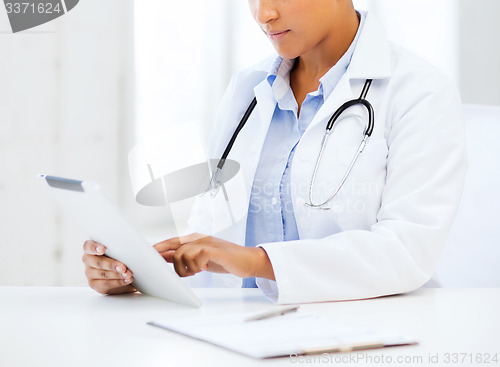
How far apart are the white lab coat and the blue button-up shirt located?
0.02 meters

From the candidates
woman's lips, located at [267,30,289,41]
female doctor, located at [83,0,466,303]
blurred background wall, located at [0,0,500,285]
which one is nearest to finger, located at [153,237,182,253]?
female doctor, located at [83,0,466,303]

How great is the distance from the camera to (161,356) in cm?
55

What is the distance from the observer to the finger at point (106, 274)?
35.9 inches

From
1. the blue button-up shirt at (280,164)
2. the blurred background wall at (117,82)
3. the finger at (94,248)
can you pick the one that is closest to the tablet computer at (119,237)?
the finger at (94,248)

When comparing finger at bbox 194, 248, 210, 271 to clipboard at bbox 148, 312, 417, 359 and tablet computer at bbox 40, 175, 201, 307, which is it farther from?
clipboard at bbox 148, 312, 417, 359

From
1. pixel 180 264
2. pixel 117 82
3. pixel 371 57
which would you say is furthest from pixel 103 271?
pixel 117 82

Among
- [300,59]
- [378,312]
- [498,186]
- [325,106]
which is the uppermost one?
[300,59]

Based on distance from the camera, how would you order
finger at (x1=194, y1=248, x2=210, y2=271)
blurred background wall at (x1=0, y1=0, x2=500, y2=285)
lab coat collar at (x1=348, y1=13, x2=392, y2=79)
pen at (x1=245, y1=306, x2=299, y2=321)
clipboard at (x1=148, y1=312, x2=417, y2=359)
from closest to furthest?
clipboard at (x1=148, y1=312, x2=417, y2=359) → pen at (x1=245, y1=306, x2=299, y2=321) → finger at (x1=194, y1=248, x2=210, y2=271) → lab coat collar at (x1=348, y1=13, x2=392, y2=79) → blurred background wall at (x1=0, y1=0, x2=500, y2=285)

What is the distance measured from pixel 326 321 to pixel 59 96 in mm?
1944

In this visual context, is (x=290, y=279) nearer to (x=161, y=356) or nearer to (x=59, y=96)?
(x=161, y=356)

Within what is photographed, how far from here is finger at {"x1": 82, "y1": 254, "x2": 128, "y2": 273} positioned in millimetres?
905

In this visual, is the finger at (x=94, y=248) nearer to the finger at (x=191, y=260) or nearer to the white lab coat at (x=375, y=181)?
the finger at (x=191, y=260)

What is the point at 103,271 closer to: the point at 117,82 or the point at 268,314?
the point at 268,314

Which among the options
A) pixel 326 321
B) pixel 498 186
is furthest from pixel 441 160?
pixel 326 321
